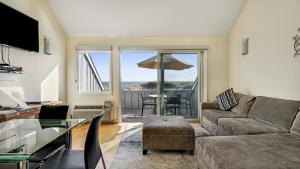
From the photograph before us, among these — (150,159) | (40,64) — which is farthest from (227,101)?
(40,64)

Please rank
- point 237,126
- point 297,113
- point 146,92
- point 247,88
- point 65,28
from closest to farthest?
point 297,113, point 237,126, point 247,88, point 65,28, point 146,92

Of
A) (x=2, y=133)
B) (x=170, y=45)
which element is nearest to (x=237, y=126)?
(x=2, y=133)

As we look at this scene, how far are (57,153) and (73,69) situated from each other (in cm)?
399

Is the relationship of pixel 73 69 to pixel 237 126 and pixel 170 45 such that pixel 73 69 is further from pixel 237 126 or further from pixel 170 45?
pixel 237 126

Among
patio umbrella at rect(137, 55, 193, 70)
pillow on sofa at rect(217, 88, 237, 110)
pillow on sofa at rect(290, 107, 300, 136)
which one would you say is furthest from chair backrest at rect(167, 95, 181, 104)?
pillow on sofa at rect(290, 107, 300, 136)

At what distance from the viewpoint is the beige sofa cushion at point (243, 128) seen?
295 centimetres

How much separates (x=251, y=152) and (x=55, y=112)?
218 cm

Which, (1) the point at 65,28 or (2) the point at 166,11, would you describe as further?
(1) the point at 65,28

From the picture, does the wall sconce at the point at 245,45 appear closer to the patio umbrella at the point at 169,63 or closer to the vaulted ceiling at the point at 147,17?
the vaulted ceiling at the point at 147,17

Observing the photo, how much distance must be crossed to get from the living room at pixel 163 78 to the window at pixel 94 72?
0.03 meters

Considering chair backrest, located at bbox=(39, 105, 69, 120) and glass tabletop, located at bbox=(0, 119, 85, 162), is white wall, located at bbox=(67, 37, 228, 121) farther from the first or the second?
glass tabletop, located at bbox=(0, 119, 85, 162)

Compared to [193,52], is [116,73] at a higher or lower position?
lower

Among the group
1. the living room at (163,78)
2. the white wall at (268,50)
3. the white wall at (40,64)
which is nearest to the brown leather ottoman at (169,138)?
the living room at (163,78)

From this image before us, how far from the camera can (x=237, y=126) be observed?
126 inches
